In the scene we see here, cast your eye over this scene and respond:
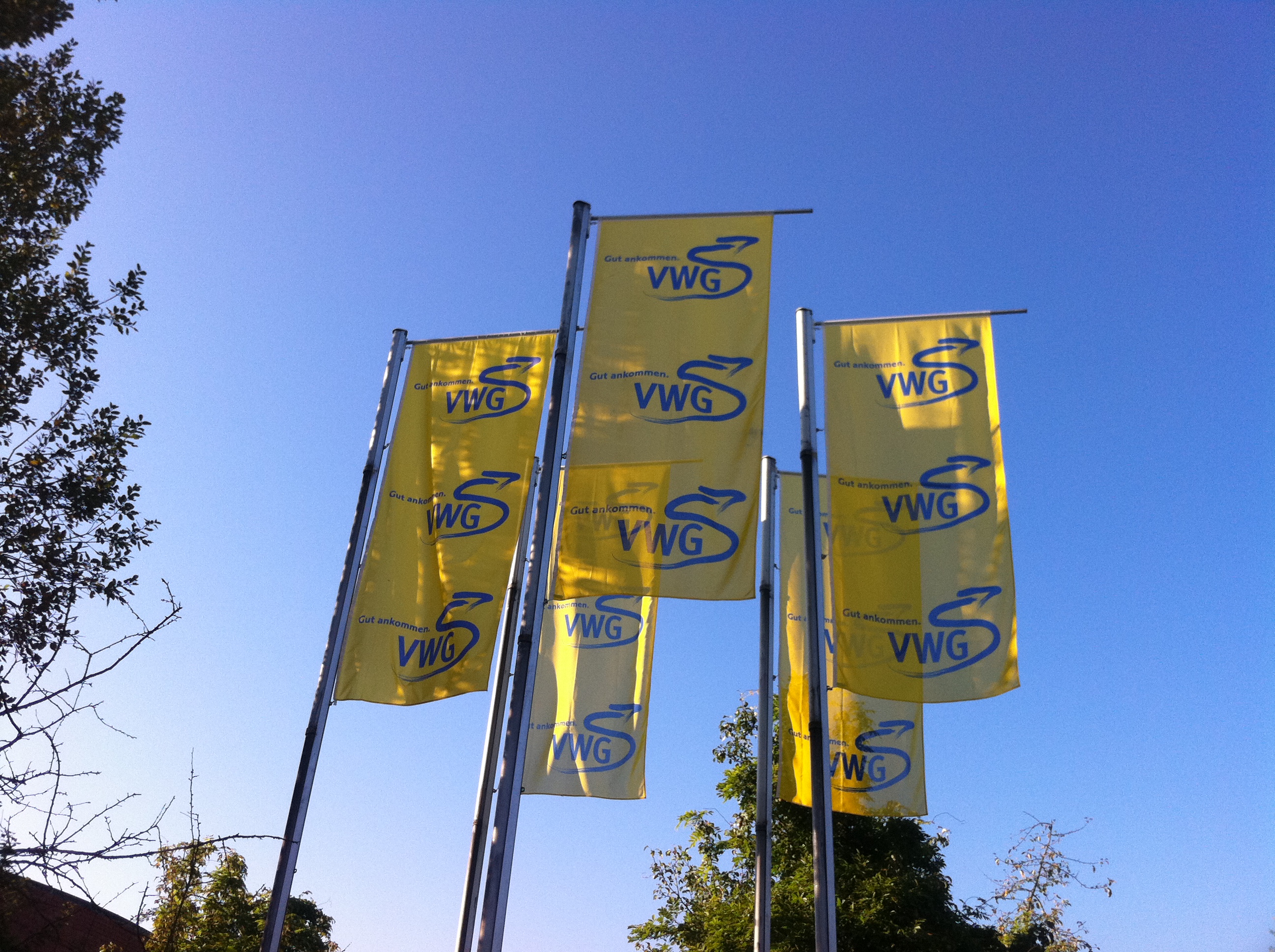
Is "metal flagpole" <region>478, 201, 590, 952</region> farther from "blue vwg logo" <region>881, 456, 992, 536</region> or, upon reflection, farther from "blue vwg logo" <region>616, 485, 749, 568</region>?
"blue vwg logo" <region>881, 456, 992, 536</region>

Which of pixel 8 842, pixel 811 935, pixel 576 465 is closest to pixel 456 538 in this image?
pixel 576 465

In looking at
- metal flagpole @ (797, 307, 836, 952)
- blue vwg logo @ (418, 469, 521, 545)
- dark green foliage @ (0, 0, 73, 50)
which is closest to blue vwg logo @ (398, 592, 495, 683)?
blue vwg logo @ (418, 469, 521, 545)

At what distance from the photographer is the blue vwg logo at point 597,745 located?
42.8 ft

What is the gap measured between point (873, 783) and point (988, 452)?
15.2 ft

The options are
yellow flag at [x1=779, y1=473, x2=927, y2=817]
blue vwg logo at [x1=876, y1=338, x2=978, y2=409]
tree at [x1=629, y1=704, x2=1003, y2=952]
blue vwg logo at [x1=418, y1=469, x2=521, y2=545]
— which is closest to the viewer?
blue vwg logo at [x1=418, y1=469, x2=521, y2=545]

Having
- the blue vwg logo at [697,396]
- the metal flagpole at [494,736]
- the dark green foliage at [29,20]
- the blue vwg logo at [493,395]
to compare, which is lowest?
the metal flagpole at [494,736]

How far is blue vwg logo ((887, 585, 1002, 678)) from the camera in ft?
32.5

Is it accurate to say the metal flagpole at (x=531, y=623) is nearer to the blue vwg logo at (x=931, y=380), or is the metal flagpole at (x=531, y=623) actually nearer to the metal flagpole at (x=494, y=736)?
the metal flagpole at (x=494, y=736)

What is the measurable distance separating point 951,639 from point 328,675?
6.39m

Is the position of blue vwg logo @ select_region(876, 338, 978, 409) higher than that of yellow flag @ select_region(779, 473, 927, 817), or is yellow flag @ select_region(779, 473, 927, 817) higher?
blue vwg logo @ select_region(876, 338, 978, 409)

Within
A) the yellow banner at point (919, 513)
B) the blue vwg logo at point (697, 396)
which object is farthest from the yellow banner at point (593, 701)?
the yellow banner at point (919, 513)

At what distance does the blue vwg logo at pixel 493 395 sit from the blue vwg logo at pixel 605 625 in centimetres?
337

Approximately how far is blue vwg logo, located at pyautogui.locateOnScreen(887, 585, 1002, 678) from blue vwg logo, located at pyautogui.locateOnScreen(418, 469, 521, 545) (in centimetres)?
414

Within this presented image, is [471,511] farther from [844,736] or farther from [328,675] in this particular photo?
[844,736]
